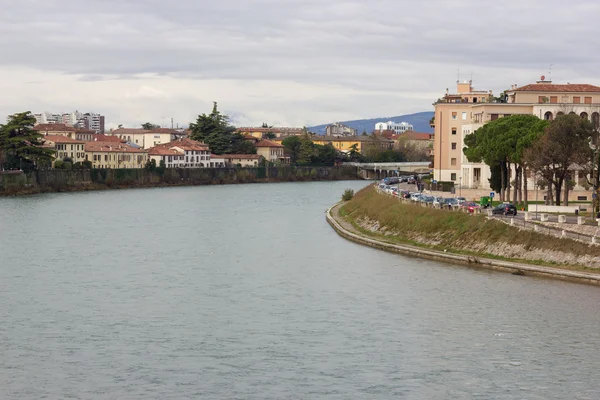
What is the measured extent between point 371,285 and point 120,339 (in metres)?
15.0

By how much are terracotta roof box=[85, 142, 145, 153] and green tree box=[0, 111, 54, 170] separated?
34.5 meters

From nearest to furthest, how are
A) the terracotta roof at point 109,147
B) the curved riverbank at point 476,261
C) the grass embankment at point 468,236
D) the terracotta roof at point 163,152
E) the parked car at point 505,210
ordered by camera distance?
the curved riverbank at point 476,261
the grass embankment at point 468,236
the parked car at point 505,210
the terracotta roof at point 109,147
the terracotta roof at point 163,152

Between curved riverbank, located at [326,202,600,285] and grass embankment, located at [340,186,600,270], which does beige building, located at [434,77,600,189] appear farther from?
curved riverbank, located at [326,202,600,285]

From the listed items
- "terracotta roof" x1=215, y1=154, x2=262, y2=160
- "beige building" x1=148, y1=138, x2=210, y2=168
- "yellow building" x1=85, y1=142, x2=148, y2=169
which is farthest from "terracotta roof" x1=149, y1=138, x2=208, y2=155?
"terracotta roof" x1=215, y1=154, x2=262, y2=160

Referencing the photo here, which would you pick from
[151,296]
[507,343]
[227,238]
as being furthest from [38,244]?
[507,343]

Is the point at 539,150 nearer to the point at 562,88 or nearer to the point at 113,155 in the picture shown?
the point at 562,88

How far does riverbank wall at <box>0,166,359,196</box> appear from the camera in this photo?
133m

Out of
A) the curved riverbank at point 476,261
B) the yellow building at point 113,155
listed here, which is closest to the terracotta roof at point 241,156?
the yellow building at point 113,155

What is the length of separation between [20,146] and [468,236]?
9440cm

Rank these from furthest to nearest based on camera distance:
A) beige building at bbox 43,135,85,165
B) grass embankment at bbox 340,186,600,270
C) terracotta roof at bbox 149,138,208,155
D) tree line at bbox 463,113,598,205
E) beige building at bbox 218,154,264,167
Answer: beige building at bbox 218,154,264,167 < terracotta roof at bbox 149,138,208,155 < beige building at bbox 43,135,85,165 < tree line at bbox 463,113,598,205 < grass embankment at bbox 340,186,600,270

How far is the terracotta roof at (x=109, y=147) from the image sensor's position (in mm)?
177625

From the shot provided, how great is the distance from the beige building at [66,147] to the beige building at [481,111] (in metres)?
76.5

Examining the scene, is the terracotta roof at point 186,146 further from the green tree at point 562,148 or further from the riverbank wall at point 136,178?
the green tree at point 562,148

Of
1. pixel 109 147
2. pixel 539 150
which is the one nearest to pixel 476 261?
pixel 539 150
